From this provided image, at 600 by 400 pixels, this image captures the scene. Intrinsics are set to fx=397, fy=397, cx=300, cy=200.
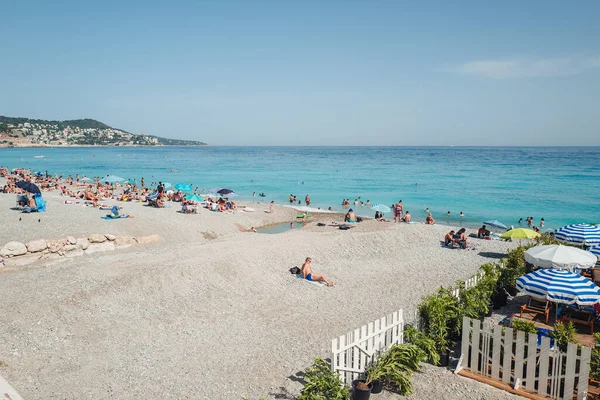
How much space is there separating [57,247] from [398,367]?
1527cm

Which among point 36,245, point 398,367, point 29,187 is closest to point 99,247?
point 36,245

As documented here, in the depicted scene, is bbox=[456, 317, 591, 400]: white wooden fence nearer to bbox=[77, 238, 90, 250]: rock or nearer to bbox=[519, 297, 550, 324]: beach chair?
bbox=[519, 297, 550, 324]: beach chair

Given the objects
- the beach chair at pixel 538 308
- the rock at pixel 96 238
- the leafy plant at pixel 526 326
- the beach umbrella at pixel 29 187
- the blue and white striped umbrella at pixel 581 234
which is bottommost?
the beach chair at pixel 538 308

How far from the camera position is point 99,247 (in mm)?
18312

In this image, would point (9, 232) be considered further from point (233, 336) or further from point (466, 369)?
point (466, 369)

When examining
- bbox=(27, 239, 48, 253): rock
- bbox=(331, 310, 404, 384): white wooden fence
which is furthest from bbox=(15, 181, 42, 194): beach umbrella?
bbox=(331, 310, 404, 384): white wooden fence

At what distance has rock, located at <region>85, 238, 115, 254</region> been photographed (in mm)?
17938

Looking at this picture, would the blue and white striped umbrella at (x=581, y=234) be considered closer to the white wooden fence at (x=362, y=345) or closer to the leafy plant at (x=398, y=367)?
the white wooden fence at (x=362, y=345)

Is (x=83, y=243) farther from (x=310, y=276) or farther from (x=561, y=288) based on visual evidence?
(x=561, y=288)

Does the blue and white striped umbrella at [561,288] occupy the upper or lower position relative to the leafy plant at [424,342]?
upper

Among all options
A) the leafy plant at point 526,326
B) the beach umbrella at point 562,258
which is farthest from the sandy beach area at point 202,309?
the beach umbrella at point 562,258

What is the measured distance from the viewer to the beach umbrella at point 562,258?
11.5 m

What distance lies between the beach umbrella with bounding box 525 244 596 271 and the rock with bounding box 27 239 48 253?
18221mm

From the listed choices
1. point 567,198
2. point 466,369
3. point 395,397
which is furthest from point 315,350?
point 567,198
